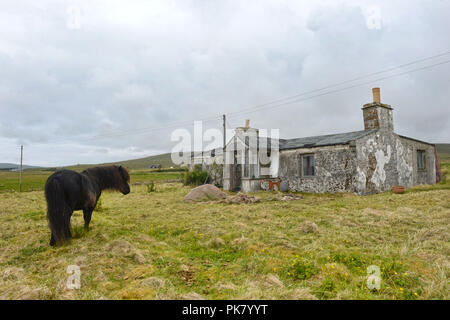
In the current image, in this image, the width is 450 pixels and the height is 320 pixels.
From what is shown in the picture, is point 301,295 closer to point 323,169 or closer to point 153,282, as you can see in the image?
point 153,282

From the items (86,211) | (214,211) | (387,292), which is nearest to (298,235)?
(387,292)

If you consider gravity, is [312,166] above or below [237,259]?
above


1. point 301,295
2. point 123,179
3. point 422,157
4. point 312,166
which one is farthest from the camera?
point 422,157

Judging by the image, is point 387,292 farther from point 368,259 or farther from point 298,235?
point 298,235

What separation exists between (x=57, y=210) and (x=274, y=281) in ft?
15.1

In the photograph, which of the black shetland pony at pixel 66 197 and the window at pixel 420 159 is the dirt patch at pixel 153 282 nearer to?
the black shetland pony at pixel 66 197

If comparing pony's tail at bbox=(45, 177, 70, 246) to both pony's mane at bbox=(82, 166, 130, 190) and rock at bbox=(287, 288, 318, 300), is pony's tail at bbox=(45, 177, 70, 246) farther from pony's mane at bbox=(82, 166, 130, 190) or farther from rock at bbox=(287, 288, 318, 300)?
rock at bbox=(287, 288, 318, 300)

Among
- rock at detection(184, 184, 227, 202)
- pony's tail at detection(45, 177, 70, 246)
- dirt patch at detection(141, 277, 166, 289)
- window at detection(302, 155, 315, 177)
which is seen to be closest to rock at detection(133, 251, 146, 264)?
dirt patch at detection(141, 277, 166, 289)

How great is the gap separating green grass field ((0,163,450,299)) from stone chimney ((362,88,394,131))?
924 centimetres

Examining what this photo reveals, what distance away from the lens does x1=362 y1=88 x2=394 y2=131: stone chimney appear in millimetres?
15922

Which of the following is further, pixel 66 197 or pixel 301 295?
pixel 66 197

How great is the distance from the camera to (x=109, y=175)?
730cm

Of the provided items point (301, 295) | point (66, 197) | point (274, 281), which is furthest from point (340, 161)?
point (66, 197)
